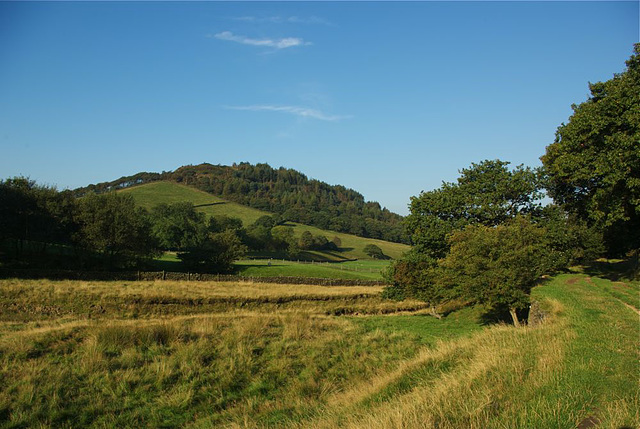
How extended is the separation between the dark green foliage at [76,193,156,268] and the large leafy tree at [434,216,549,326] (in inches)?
1556

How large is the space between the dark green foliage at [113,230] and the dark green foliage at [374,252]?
82.1 m

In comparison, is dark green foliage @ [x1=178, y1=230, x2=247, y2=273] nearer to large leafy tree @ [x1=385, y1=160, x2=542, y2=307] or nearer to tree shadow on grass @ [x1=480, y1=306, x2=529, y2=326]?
large leafy tree @ [x1=385, y1=160, x2=542, y2=307]

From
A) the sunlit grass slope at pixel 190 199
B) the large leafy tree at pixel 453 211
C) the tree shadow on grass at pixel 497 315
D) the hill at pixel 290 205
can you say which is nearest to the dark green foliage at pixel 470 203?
the large leafy tree at pixel 453 211

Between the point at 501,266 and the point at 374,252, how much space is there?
10323cm

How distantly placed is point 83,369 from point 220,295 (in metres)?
21.3

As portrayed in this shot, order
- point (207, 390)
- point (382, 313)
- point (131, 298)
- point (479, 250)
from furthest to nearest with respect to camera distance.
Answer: point (382, 313) < point (131, 298) < point (479, 250) < point (207, 390)

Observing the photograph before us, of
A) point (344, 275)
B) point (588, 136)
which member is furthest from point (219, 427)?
point (344, 275)

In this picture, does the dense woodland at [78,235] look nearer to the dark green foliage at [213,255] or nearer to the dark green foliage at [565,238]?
the dark green foliage at [213,255]

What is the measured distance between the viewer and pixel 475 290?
20.7 meters

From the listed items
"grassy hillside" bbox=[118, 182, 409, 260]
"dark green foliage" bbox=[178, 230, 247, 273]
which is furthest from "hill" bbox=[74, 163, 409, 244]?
"dark green foliage" bbox=[178, 230, 247, 273]

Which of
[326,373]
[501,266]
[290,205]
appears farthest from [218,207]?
[326,373]

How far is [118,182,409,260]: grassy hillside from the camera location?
123938 millimetres

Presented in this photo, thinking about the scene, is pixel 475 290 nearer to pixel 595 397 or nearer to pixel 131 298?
pixel 595 397

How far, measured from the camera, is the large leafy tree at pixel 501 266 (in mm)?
19359
